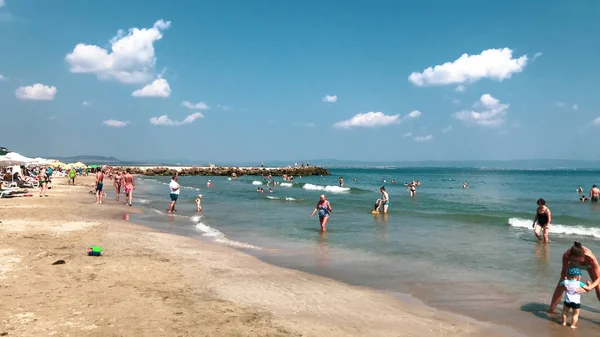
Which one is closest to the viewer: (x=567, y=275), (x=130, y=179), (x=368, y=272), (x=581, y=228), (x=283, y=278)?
(x=567, y=275)

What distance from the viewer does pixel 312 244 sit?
1319 cm

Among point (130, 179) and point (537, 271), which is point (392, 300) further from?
point (130, 179)

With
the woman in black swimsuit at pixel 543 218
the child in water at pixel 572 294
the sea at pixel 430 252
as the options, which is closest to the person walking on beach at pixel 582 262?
the child in water at pixel 572 294

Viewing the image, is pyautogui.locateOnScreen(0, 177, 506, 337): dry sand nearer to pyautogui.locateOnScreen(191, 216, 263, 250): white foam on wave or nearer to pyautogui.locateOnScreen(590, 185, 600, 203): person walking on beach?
pyautogui.locateOnScreen(191, 216, 263, 250): white foam on wave

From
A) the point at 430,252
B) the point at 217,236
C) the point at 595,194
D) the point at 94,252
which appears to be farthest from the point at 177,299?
the point at 595,194

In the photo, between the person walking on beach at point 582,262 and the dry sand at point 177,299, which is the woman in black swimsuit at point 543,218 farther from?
the dry sand at point 177,299

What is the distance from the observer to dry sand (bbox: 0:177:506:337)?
5328 mm

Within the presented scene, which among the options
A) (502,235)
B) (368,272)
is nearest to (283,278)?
(368,272)

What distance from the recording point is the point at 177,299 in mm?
6500

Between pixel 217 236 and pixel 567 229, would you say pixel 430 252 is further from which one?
pixel 567 229

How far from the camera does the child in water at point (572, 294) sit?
20.6 ft

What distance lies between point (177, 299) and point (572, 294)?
256 inches

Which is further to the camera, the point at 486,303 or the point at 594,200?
the point at 594,200

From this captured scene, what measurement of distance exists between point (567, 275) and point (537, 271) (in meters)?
3.88
